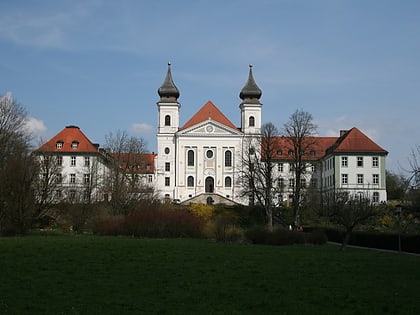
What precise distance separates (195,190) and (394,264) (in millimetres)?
52901

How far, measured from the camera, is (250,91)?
7381 cm

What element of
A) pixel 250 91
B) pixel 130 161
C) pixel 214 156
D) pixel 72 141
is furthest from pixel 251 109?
pixel 72 141

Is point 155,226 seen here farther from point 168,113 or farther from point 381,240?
point 168,113

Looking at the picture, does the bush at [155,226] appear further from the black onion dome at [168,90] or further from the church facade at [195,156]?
the black onion dome at [168,90]

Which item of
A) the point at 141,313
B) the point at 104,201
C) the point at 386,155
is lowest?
the point at 141,313

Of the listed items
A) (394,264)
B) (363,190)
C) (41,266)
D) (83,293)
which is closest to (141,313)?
(83,293)

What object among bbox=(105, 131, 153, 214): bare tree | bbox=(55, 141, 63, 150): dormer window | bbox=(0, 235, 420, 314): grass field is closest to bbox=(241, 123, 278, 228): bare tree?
bbox=(105, 131, 153, 214): bare tree

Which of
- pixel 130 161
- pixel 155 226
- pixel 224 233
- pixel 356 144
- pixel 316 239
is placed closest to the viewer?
pixel 224 233

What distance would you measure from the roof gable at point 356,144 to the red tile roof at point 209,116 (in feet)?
46.7

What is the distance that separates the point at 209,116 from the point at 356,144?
19174mm

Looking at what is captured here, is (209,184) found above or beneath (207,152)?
beneath

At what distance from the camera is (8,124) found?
46.2 meters

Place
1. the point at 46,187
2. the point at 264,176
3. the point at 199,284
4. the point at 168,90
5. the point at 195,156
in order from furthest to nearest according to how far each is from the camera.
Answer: the point at 168,90 → the point at 195,156 → the point at 264,176 → the point at 46,187 → the point at 199,284

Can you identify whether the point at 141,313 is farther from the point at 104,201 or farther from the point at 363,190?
the point at 363,190
